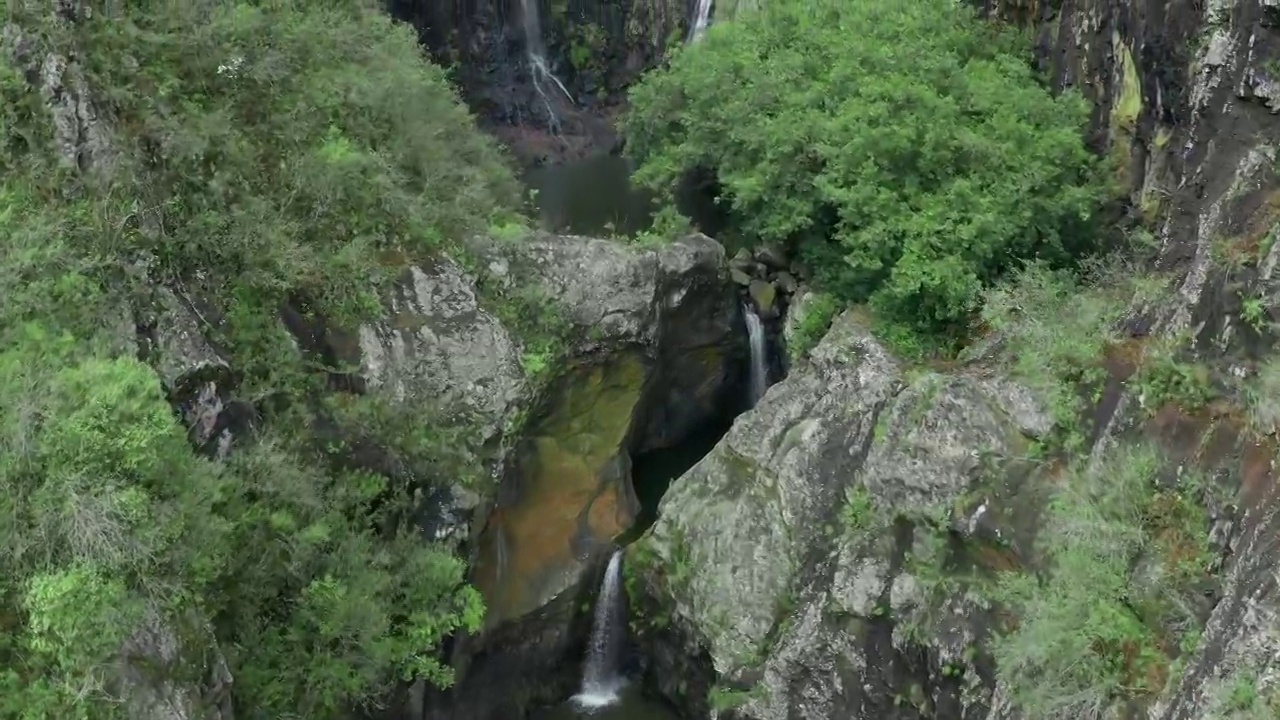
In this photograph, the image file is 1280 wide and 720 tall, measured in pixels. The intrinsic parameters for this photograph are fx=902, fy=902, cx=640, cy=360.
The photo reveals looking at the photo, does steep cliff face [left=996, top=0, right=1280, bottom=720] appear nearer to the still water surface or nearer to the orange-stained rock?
the orange-stained rock

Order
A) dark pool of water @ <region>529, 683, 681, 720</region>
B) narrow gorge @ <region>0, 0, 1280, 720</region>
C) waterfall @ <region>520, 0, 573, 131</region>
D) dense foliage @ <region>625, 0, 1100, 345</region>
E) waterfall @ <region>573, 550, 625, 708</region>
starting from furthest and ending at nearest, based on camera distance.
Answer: waterfall @ <region>520, 0, 573, 131</region> < waterfall @ <region>573, 550, 625, 708</region> < dark pool of water @ <region>529, 683, 681, 720</region> < dense foliage @ <region>625, 0, 1100, 345</region> < narrow gorge @ <region>0, 0, 1280, 720</region>

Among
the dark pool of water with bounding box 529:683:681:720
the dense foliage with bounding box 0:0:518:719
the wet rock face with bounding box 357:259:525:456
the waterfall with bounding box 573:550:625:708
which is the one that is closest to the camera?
the dense foliage with bounding box 0:0:518:719

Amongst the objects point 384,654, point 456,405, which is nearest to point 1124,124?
point 456,405

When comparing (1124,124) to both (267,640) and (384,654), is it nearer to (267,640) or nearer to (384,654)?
(384,654)

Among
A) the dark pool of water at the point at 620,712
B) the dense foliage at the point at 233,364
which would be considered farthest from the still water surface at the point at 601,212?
the dense foliage at the point at 233,364

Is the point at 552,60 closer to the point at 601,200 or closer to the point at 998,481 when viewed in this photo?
the point at 601,200

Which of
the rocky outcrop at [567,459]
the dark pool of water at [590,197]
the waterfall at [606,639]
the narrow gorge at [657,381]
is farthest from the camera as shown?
the dark pool of water at [590,197]

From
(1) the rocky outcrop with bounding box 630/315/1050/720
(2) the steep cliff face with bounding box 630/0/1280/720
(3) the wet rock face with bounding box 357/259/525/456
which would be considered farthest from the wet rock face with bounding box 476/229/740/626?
(2) the steep cliff face with bounding box 630/0/1280/720

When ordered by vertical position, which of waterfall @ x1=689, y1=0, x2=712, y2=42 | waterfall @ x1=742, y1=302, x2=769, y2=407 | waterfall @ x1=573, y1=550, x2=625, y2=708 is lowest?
waterfall @ x1=573, y1=550, x2=625, y2=708

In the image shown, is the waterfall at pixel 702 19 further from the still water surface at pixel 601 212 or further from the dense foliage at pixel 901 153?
the dense foliage at pixel 901 153
